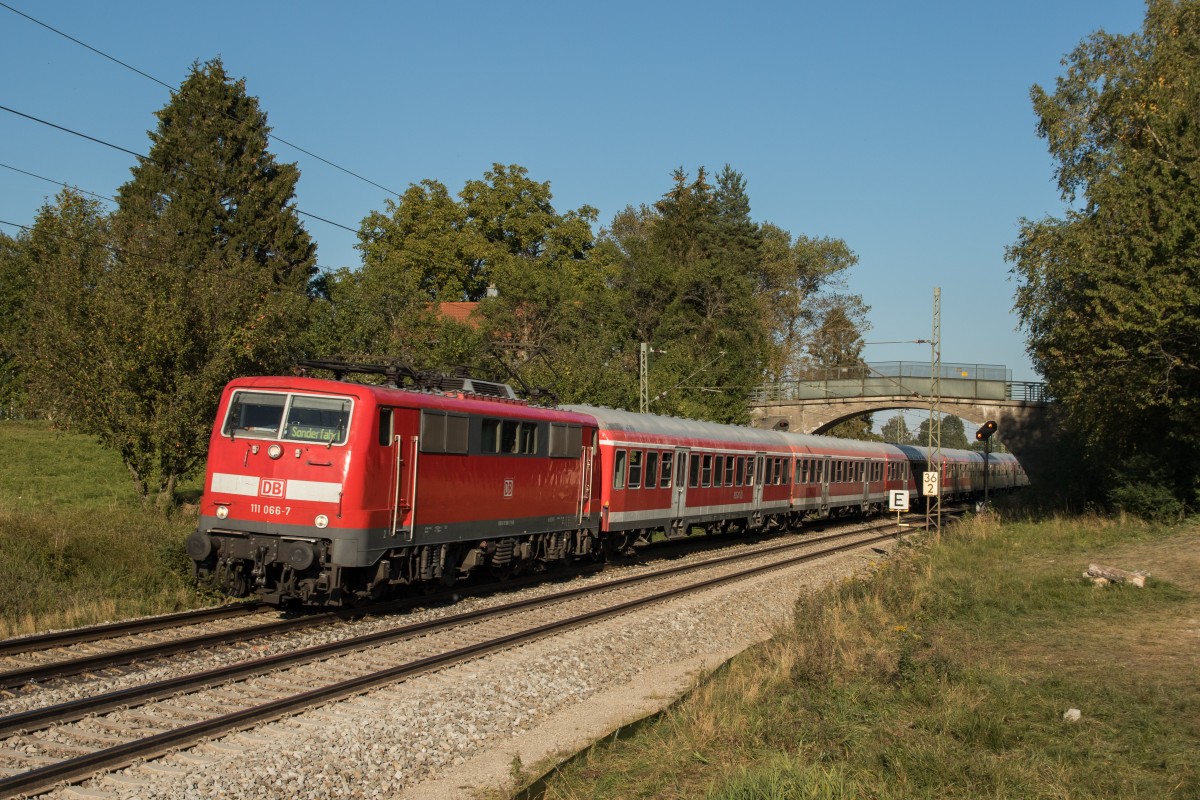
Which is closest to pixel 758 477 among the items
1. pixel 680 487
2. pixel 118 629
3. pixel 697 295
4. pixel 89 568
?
pixel 680 487

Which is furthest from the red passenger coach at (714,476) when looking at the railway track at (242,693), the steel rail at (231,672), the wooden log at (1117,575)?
the wooden log at (1117,575)

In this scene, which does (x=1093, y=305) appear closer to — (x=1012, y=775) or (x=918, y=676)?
(x=918, y=676)

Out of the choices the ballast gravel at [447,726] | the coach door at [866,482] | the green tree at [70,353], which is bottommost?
the ballast gravel at [447,726]

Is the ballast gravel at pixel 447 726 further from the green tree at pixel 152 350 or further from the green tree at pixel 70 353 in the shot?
the green tree at pixel 70 353

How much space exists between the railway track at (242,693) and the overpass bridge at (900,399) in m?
41.2

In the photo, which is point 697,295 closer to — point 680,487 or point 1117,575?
point 680,487

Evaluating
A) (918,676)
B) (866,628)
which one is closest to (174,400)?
(866,628)

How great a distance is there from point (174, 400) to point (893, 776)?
16411mm

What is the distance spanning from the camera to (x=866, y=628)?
1441 cm

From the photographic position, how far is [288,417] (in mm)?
13773

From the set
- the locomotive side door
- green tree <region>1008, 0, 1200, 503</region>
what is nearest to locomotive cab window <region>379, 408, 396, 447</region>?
the locomotive side door

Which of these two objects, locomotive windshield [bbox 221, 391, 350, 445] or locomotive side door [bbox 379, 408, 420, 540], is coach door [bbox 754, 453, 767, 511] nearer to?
locomotive side door [bbox 379, 408, 420, 540]

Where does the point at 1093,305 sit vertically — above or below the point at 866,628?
above

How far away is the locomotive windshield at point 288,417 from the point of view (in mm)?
13578
